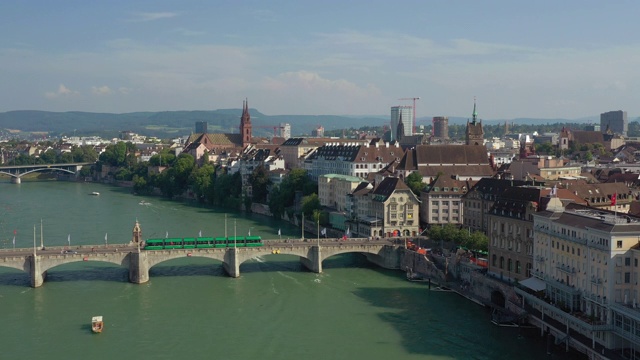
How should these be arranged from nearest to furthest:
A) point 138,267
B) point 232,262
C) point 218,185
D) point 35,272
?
point 35,272 < point 138,267 < point 232,262 < point 218,185

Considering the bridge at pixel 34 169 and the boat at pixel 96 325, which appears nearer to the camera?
the boat at pixel 96 325

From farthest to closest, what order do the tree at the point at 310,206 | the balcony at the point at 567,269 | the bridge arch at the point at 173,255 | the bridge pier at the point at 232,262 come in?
the tree at the point at 310,206, the bridge pier at the point at 232,262, the bridge arch at the point at 173,255, the balcony at the point at 567,269

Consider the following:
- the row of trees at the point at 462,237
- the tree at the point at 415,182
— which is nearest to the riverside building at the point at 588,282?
the row of trees at the point at 462,237

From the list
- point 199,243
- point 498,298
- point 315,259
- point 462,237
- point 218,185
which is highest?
point 218,185

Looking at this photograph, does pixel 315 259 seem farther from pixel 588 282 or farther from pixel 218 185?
pixel 218 185

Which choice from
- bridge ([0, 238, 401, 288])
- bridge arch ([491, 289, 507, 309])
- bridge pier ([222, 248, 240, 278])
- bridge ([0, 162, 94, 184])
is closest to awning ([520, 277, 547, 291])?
bridge arch ([491, 289, 507, 309])

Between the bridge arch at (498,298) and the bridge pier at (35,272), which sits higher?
the bridge pier at (35,272)

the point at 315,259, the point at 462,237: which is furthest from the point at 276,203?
the point at 462,237

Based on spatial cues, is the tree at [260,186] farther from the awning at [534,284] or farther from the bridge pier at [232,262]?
the awning at [534,284]
